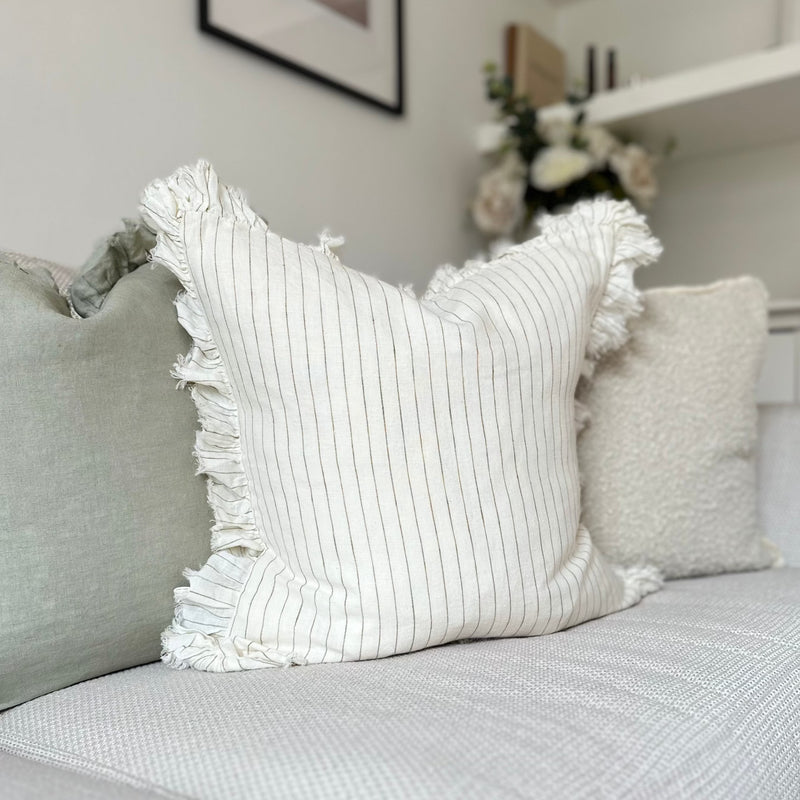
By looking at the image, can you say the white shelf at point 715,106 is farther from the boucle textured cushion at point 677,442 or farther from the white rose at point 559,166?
the boucle textured cushion at point 677,442

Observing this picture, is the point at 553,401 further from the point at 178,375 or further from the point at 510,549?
the point at 178,375

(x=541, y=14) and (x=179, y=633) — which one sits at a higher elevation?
(x=541, y=14)

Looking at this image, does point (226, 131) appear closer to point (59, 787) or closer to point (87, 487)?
point (87, 487)

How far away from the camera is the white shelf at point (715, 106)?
5.48 feet

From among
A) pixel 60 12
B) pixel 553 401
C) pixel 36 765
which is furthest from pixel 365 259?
pixel 36 765

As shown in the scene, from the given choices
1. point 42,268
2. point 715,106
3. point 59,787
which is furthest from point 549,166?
point 59,787

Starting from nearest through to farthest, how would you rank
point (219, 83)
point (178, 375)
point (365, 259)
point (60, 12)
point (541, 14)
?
1. point (178, 375)
2. point (60, 12)
3. point (219, 83)
4. point (365, 259)
5. point (541, 14)

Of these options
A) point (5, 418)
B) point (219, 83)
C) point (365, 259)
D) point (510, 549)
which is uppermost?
point (219, 83)

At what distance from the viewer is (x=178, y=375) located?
772 millimetres

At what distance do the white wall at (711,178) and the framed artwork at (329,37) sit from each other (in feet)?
2.72

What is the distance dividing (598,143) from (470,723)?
5.16 ft

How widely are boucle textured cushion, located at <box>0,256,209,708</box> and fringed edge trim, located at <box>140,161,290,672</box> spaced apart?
2 centimetres

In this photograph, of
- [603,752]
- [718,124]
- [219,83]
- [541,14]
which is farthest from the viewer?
[541,14]

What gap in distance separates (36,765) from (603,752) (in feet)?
1.25
